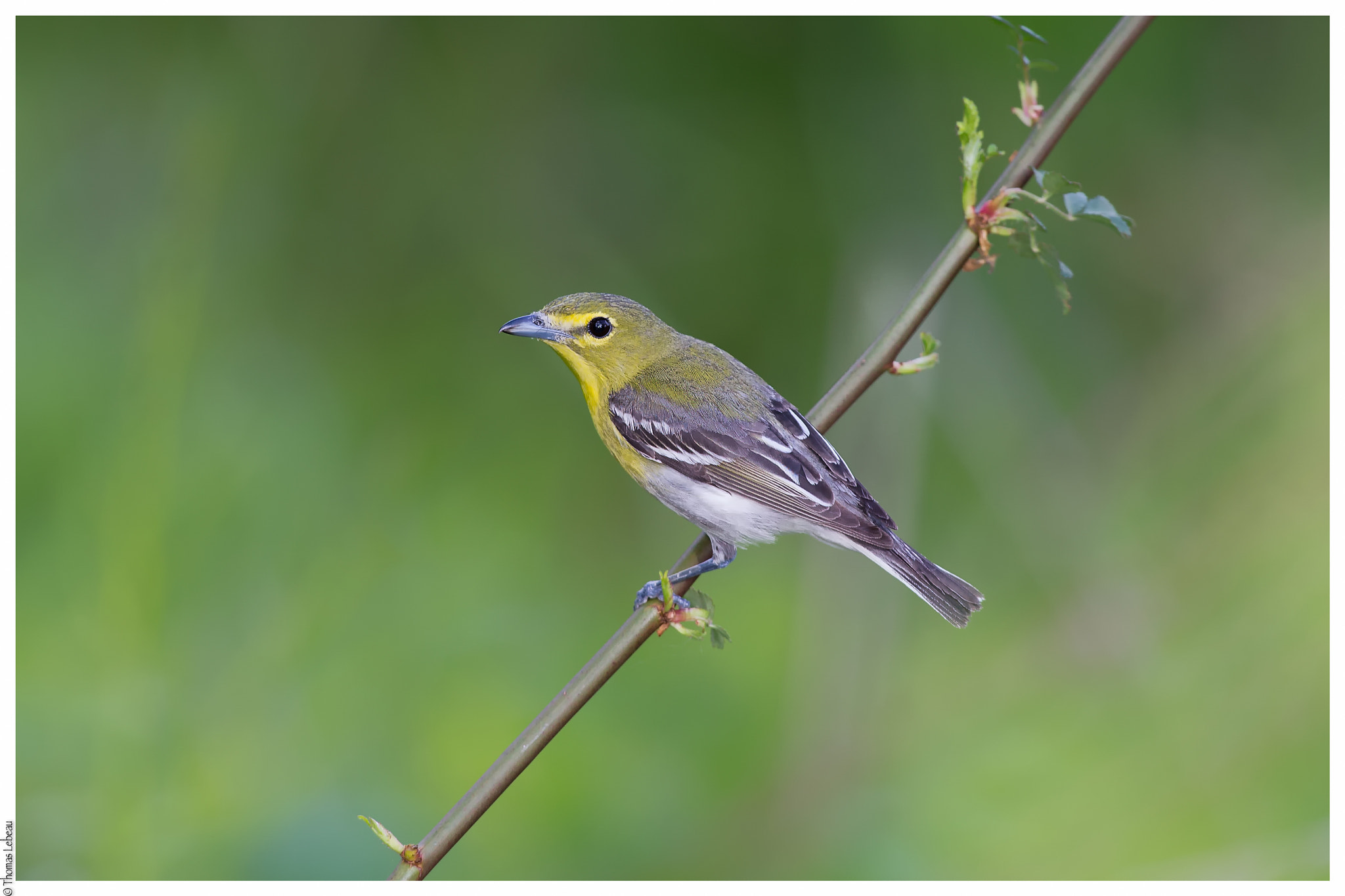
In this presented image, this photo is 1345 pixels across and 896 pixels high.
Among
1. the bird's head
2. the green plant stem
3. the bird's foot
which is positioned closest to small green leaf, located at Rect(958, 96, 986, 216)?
the green plant stem

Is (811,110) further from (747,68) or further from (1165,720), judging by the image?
(1165,720)

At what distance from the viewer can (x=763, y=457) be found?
9.62ft

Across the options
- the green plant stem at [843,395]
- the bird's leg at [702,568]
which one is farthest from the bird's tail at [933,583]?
the green plant stem at [843,395]

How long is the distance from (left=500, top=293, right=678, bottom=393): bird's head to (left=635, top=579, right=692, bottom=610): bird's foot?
2.39 ft

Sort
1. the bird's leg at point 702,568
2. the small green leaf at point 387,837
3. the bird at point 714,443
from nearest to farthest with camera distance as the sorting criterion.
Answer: the small green leaf at point 387,837
the bird's leg at point 702,568
the bird at point 714,443

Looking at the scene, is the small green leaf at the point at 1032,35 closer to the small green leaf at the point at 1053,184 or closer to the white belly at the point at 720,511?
the small green leaf at the point at 1053,184

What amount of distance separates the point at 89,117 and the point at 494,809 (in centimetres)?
265

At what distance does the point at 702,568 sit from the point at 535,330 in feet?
2.56

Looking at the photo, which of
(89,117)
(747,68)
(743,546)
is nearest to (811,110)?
(747,68)

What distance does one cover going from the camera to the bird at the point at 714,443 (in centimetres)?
277

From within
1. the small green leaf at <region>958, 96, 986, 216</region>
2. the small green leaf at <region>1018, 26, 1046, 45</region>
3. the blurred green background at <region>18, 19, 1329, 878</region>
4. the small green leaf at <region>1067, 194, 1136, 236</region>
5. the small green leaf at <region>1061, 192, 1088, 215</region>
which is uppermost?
the small green leaf at <region>1018, 26, 1046, 45</region>

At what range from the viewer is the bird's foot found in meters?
1.97

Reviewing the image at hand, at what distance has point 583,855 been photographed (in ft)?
10.5

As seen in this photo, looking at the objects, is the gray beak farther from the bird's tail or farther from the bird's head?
the bird's tail
